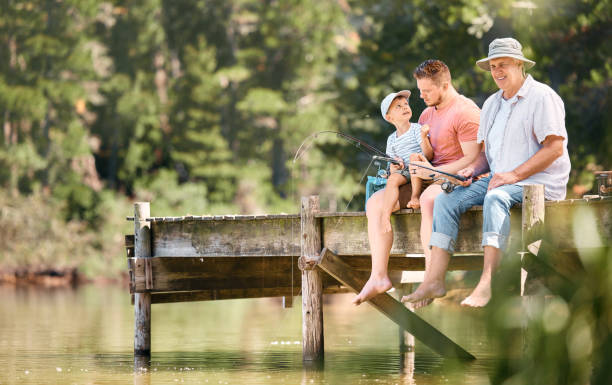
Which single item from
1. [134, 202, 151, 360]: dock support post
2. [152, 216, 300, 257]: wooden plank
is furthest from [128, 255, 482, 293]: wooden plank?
[152, 216, 300, 257]: wooden plank

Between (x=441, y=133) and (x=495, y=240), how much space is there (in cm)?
126

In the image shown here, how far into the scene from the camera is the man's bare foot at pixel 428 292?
310 inches

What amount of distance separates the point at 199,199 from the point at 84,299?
1111 cm

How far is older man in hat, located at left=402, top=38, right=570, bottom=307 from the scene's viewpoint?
7.76 m

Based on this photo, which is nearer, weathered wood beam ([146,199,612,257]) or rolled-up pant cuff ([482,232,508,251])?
rolled-up pant cuff ([482,232,508,251])

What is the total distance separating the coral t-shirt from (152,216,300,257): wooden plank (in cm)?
201

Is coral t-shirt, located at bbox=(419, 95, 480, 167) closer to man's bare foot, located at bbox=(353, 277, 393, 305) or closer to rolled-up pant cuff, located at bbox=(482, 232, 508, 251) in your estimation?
man's bare foot, located at bbox=(353, 277, 393, 305)

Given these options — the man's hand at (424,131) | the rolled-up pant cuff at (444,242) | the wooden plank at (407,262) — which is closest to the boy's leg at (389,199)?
the man's hand at (424,131)

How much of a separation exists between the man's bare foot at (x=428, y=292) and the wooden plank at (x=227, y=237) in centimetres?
250

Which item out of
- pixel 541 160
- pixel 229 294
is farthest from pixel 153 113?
pixel 541 160

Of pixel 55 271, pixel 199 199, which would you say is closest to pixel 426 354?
pixel 55 271

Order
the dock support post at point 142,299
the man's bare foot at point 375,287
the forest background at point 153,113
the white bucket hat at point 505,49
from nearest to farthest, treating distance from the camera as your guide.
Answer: the white bucket hat at point 505,49 → the man's bare foot at point 375,287 → the dock support post at point 142,299 → the forest background at point 153,113

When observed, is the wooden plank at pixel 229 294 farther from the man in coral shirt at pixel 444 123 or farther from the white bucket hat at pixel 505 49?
the white bucket hat at pixel 505 49

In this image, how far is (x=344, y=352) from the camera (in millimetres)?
12867
